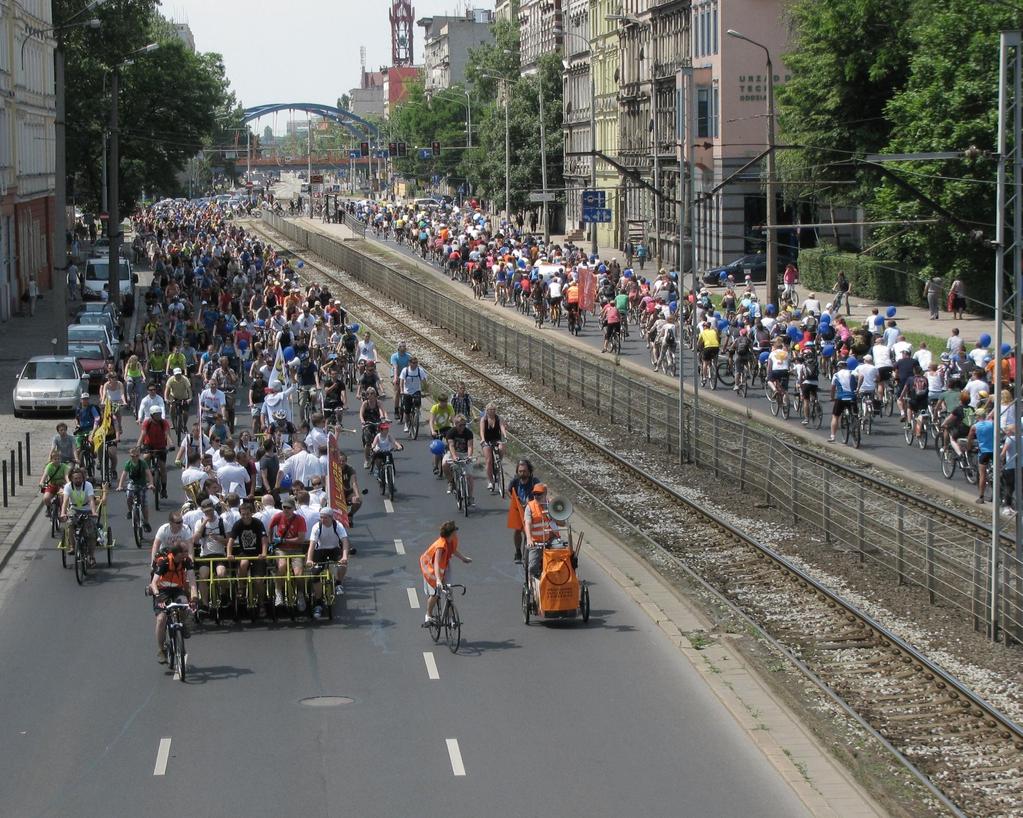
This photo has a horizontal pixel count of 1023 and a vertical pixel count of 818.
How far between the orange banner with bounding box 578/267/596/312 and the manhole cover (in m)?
37.6

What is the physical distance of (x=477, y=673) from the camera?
17.8m

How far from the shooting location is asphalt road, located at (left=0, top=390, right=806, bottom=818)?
14.1 m

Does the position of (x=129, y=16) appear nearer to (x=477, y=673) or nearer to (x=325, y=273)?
(x=325, y=273)

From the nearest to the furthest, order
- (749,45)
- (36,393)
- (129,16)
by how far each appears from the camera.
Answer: (36,393) → (749,45) → (129,16)

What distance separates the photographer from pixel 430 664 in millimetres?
→ 18109

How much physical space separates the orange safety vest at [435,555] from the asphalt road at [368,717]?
79cm

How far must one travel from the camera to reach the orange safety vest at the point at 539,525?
64.6 ft

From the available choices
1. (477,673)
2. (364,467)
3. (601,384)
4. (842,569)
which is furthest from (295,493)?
(601,384)

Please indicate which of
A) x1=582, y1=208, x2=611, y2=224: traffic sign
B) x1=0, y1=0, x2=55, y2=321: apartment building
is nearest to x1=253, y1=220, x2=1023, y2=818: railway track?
x1=0, y1=0, x2=55, y2=321: apartment building

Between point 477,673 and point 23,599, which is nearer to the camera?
point 477,673

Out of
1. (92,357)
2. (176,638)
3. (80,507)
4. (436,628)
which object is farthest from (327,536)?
(92,357)

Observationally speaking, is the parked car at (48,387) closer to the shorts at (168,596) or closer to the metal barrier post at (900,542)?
the shorts at (168,596)

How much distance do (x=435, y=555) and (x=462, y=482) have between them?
803 cm

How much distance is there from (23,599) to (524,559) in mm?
6179
